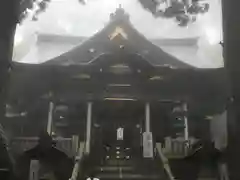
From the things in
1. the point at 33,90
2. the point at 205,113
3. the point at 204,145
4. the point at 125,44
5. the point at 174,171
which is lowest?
the point at 174,171

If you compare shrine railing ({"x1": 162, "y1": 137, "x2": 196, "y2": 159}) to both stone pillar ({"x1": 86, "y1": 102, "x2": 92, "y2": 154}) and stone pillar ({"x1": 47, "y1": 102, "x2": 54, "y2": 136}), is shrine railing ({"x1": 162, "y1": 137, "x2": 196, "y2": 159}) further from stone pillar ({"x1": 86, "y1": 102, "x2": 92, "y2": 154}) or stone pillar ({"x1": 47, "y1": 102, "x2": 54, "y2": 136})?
stone pillar ({"x1": 47, "y1": 102, "x2": 54, "y2": 136})

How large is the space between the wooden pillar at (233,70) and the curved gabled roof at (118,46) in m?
4.94

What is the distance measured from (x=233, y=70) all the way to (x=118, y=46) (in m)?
5.30

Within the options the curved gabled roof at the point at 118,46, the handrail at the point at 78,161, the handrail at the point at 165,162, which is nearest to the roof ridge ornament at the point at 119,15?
the curved gabled roof at the point at 118,46

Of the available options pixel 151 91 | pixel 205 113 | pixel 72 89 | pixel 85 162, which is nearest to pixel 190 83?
pixel 151 91

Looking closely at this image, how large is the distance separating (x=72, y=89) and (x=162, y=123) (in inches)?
65.8

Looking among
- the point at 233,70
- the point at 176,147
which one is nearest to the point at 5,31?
the point at 233,70

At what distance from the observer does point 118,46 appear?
6738 millimetres

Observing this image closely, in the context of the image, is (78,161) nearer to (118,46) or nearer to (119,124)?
(119,124)

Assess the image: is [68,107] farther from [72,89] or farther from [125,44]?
[125,44]

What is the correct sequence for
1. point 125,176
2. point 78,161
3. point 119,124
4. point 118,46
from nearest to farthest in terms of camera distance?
point 125,176 < point 78,161 < point 119,124 < point 118,46

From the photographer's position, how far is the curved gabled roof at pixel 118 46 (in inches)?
265

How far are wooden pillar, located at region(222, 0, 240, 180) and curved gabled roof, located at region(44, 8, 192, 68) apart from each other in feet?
16.2

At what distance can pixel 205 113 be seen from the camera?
198 inches
